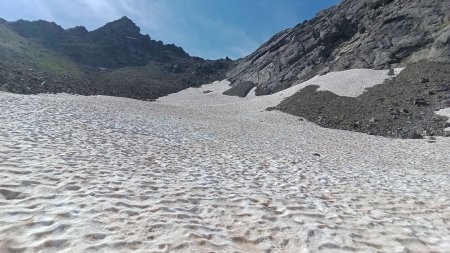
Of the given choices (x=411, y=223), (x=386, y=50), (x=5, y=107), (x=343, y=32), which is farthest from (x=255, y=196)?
(x=343, y=32)

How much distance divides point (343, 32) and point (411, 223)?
263 ft

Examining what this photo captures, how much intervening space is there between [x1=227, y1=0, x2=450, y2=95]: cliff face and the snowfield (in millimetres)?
43023

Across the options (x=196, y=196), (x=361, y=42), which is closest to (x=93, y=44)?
(x=361, y=42)

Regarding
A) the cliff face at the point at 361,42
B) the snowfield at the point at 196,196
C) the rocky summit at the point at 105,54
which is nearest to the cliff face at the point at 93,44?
the rocky summit at the point at 105,54

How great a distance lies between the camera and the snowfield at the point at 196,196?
273 inches

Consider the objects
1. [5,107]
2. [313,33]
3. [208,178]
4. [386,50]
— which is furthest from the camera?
[313,33]

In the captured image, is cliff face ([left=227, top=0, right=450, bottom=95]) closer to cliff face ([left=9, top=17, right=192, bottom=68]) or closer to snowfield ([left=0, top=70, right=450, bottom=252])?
snowfield ([left=0, top=70, right=450, bottom=252])

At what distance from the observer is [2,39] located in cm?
12319

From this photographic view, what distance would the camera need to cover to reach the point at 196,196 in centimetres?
1009

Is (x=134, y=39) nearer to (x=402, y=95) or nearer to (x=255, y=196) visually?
(x=402, y=95)

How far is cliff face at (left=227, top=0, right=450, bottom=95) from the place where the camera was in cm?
5697

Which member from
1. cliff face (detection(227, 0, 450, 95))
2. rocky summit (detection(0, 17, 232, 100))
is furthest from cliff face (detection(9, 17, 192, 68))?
cliff face (detection(227, 0, 450, 95))

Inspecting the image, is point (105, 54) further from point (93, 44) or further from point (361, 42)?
point (361, 42)

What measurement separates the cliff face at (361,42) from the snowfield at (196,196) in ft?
141
